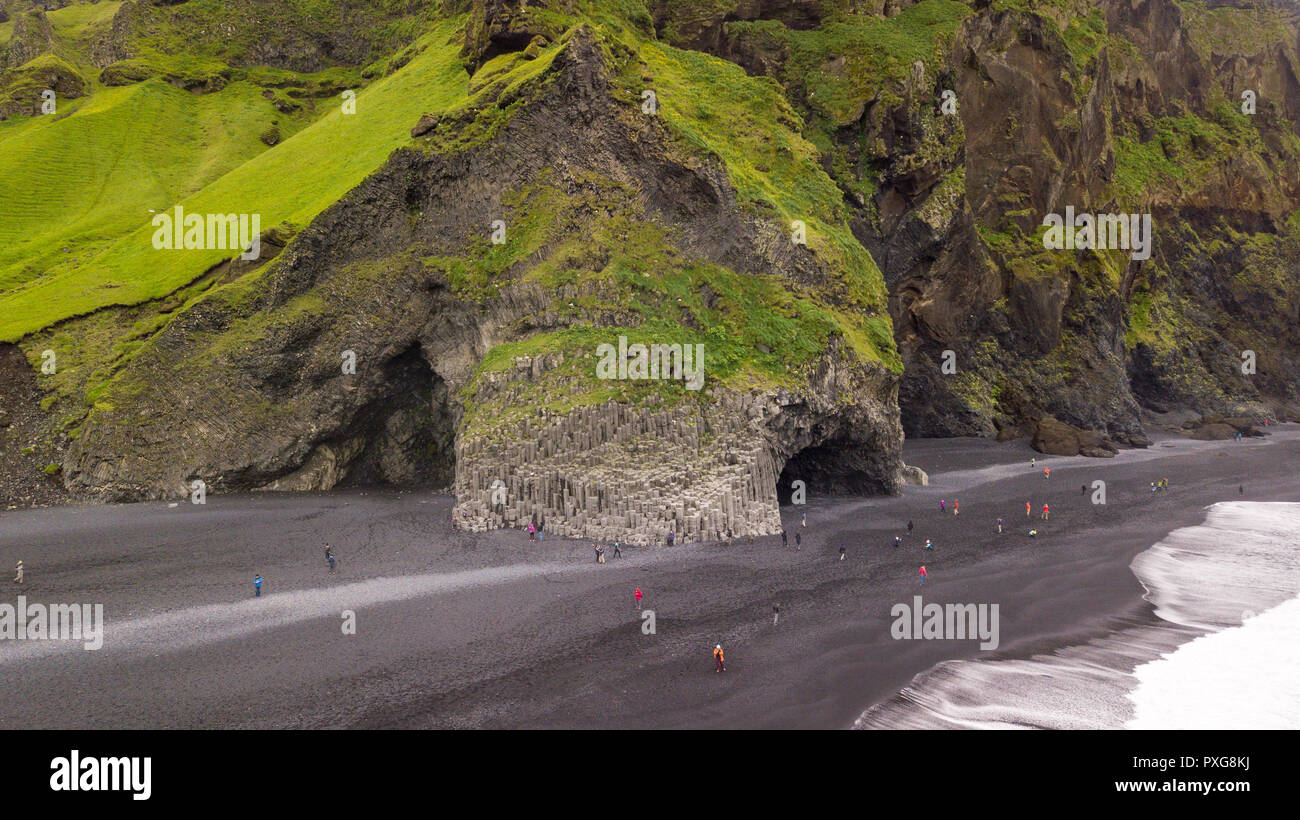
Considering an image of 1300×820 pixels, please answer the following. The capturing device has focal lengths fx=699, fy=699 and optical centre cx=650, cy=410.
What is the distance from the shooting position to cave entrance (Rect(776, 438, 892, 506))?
4819cm

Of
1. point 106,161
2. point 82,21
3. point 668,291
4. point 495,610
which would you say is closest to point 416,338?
point 668,291

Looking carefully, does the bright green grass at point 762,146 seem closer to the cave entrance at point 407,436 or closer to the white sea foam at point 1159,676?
the cave entrance at point 407,436

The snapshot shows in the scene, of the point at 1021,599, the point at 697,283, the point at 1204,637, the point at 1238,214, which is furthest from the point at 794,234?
the point at 1238,214

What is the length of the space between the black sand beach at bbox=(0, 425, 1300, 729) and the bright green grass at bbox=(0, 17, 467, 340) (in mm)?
21359

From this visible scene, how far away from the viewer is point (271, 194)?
61.5m

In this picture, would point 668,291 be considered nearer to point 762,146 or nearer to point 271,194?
point 762,146

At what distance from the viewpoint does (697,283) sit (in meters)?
46.5

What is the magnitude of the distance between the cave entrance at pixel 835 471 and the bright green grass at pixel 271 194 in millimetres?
37989

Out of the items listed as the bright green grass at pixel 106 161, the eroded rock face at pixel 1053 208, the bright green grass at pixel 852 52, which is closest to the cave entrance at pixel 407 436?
the bright green grass at pixel 106 161

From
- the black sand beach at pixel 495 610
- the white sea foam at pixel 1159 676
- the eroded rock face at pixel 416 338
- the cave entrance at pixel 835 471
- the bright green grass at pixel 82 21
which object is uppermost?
the bright green grass at pixel 82 21

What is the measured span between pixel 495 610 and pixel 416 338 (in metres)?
27.9

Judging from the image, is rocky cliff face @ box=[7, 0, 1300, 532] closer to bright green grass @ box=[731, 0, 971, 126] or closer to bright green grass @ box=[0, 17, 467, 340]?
bright green grass @ box=[731, 0, 971, 126]

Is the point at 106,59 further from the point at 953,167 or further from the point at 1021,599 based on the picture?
the point at 1021,599

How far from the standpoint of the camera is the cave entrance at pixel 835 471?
48.2 meters
